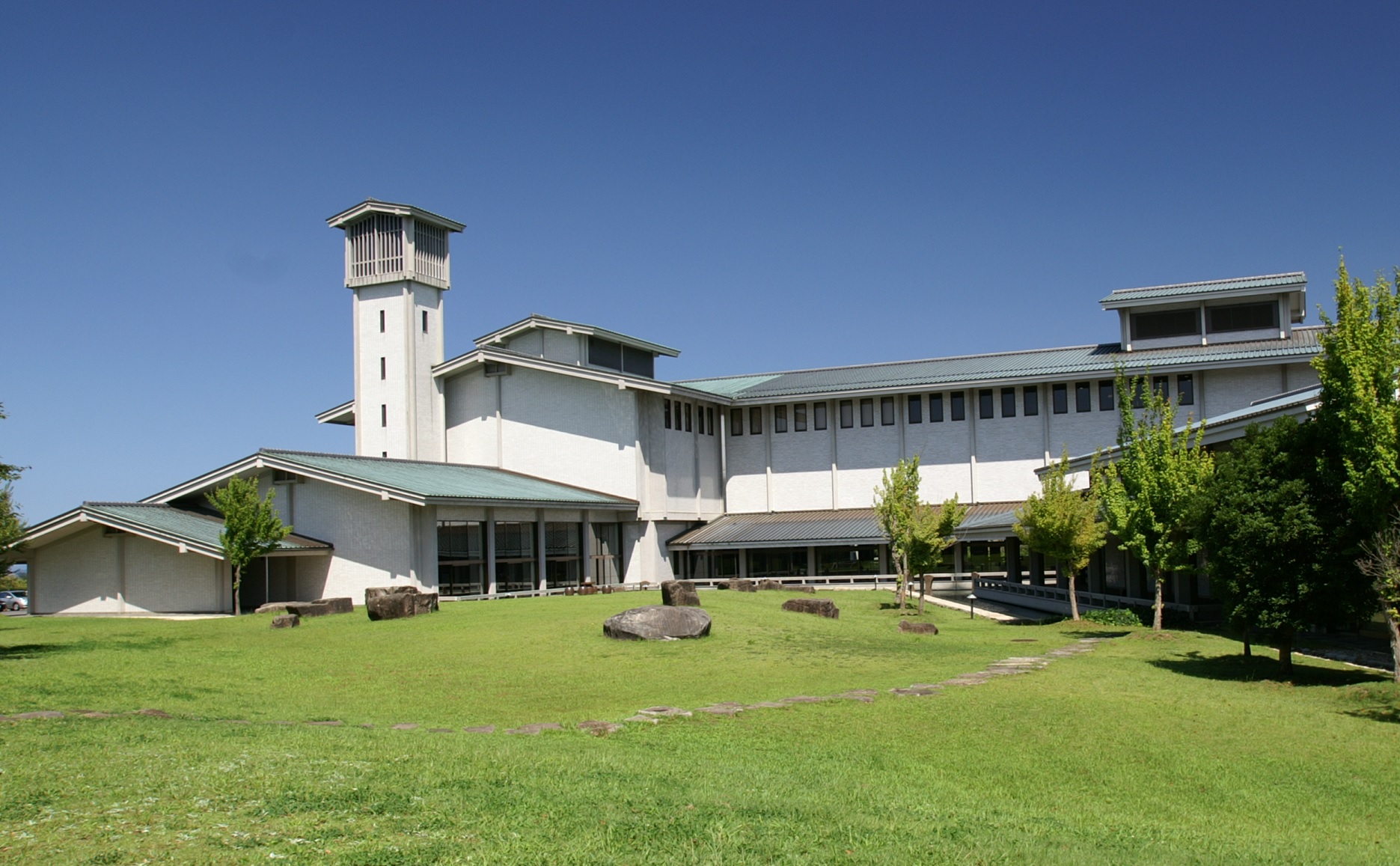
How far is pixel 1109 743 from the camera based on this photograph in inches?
505

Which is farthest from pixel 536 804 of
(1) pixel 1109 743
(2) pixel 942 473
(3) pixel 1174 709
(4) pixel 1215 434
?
(2) pixel 942 473

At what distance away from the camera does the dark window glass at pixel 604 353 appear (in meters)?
50.3

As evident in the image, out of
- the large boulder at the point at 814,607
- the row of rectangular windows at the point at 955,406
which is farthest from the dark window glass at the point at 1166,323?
the large boulder at the point at 814,607

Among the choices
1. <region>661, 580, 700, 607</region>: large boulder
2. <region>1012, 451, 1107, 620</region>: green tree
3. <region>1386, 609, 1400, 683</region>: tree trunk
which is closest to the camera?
<region>1386, 609, 1400, 683</region>: tree trunk

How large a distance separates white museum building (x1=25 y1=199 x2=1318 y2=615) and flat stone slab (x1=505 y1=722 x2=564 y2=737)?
85.4 feet

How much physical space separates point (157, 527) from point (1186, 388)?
37.7m

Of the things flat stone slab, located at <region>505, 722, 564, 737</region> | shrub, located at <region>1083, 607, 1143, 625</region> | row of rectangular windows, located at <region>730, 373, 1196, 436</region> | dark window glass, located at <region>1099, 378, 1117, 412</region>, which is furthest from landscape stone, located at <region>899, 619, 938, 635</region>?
dark window glass, located at <region>1099, 378, 1117, 412</region>

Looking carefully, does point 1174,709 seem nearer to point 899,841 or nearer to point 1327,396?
point 1327,396

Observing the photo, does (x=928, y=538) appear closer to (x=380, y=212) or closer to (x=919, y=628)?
(x=919, y=628)

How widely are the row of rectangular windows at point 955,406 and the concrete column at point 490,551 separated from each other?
16335 millimetres

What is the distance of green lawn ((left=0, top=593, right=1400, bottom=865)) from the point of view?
7.92 metres

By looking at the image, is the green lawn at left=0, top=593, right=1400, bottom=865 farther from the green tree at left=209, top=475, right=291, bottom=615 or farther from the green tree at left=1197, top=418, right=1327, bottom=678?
the green tree at left=209, top=475, right=291, bottom=615

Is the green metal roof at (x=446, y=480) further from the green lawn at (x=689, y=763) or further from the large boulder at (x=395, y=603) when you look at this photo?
the green lawn at (x=689, y=763)

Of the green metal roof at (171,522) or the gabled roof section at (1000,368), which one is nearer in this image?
the green metal roof at (171,522)
